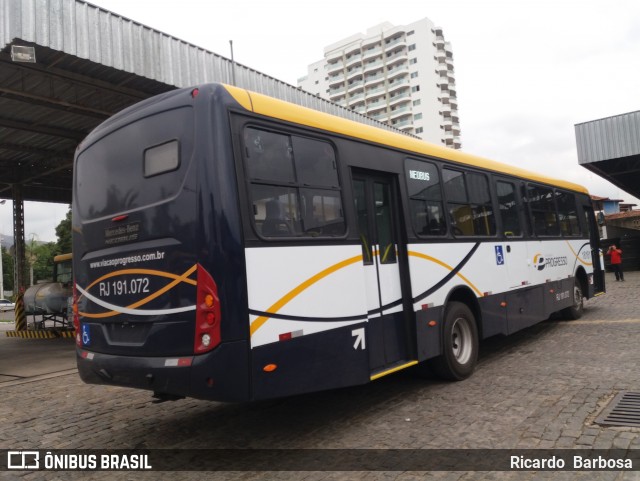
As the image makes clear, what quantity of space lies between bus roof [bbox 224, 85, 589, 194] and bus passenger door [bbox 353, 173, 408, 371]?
1.62 ft

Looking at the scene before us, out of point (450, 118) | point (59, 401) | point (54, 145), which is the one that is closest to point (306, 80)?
point (450, 118)

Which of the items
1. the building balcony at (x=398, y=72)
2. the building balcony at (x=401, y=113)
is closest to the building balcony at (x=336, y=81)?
the building balcony at (x=398, y=72)

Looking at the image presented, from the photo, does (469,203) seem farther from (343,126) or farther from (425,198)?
(343,126)

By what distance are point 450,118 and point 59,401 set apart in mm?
88946

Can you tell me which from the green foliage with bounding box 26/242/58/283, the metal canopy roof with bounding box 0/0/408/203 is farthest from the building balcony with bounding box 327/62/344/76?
the metal canopy roof with bounding box 0/0/408/203

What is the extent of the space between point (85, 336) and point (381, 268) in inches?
123

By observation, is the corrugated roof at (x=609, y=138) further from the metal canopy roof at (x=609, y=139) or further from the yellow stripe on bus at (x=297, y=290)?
the yellow stripe on bus at (x=297, y=290)

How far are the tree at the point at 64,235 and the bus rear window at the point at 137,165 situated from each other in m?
54.1

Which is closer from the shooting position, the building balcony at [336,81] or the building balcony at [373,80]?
the building balcony at [373,80]

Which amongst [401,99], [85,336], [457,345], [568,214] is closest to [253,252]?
[85,336]

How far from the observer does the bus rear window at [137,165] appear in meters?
4.24

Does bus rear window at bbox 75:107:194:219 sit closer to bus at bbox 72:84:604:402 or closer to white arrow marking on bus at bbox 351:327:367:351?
bus at bbox 72:84:604:402

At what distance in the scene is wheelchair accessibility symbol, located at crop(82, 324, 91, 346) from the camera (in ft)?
15.9

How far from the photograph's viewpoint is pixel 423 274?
5961 mm
